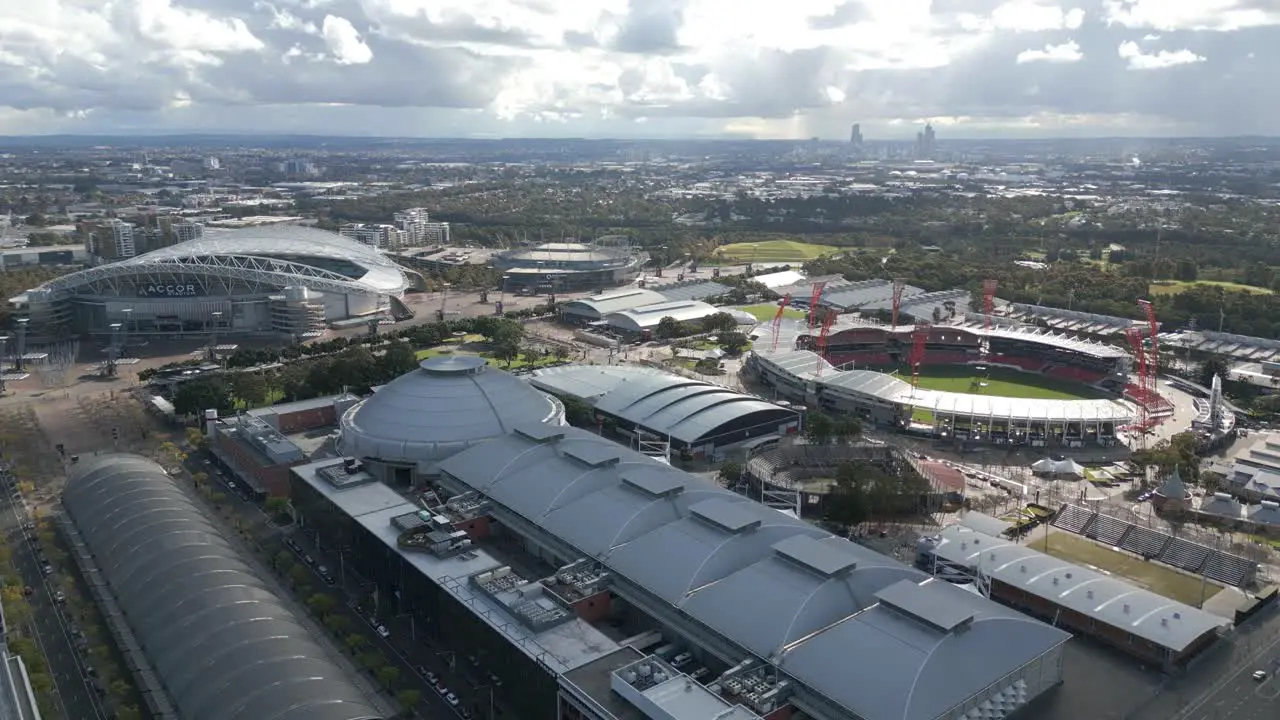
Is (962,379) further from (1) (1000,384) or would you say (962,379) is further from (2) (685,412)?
(2) (685,412)

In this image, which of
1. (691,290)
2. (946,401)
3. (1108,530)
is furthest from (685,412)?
(691,290)

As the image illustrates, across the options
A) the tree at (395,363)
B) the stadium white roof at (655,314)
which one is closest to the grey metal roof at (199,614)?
the tree at (395,363)

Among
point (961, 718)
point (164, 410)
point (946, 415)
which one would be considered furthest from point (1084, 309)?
point (164, 410)

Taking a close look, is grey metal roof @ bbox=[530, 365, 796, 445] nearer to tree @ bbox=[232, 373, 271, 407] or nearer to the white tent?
the white tent

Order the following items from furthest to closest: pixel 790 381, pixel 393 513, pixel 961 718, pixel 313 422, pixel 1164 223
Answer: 1. pixel 1164 223
2. pixel 790 381
3. pixel 313 422
4. pixel 393 513
5. pixel 961 718

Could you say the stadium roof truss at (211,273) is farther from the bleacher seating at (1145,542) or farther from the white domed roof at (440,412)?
the bleacher seating at (1145,542)

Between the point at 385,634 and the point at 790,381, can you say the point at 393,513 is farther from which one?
the point at 790,381
